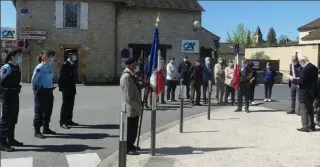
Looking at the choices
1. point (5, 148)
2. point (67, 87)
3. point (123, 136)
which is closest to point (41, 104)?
point (67, 87)

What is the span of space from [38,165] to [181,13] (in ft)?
78.9

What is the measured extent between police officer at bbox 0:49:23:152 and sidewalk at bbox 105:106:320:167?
229 centimetres

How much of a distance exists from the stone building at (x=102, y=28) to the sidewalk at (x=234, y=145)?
685 inches

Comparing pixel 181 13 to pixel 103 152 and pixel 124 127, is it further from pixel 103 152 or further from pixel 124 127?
pixel 124 127

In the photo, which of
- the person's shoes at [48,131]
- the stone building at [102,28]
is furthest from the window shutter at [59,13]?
the person's shoes at [48,131]

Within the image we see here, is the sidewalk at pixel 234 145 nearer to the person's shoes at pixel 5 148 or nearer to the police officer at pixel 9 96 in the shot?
the person's shoes at pixel 5 148

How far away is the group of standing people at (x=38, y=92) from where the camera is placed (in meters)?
6.88

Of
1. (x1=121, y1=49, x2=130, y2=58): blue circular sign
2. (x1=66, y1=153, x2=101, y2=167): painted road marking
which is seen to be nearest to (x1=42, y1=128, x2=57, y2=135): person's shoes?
(x1=66, y1=153, x2=101, y2=167): painted road marking

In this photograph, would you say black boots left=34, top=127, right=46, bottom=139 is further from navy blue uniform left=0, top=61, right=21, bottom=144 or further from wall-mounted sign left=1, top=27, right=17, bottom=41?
wall-mounted sign left=1, top=27, right=17, bottom=41

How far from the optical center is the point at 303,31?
45438mm

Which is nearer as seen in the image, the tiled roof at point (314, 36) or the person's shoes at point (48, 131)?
the person's shoes at point (48, 131)

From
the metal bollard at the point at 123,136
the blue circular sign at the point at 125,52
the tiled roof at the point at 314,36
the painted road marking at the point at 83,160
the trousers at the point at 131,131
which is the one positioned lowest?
the painted road marking at the point at 83,160

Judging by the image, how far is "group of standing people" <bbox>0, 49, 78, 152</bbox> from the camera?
6880 mm

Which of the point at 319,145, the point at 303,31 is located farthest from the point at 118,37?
the point at 303,31
